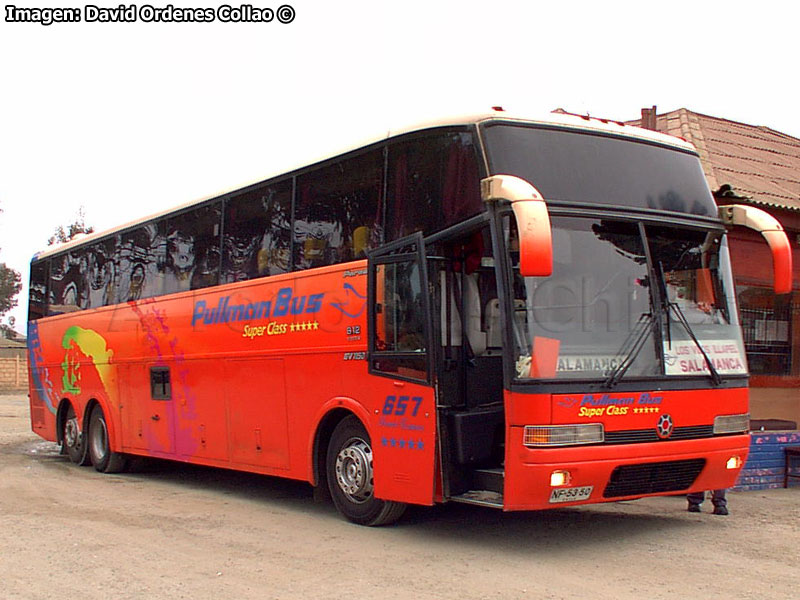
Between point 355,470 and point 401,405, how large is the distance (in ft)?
3.51

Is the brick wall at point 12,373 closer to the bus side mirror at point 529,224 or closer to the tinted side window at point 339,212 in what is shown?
the tinted side window at point 339,212

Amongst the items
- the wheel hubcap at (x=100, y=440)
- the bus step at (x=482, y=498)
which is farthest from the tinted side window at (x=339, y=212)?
the wheel hubcap at (x=100, y=440)

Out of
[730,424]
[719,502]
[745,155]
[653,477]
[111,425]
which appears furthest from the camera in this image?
[745,155]

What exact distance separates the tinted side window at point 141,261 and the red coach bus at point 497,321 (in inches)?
103

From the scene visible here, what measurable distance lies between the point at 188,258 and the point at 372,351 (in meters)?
4.37

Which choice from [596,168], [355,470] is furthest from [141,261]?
[596,168]

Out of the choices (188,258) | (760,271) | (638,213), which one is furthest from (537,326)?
(760,271)

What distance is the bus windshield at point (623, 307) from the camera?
23.7 feet

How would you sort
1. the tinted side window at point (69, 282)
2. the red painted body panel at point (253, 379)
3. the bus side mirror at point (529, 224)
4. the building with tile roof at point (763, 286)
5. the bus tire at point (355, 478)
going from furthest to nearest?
the tinted side window at point (69, 282) < the building with tile roof at point (763, 286) < the bus tire at point (355, 478) < the red painted body panel at point (253, 379) < the bus side mirror at point (529, 224)

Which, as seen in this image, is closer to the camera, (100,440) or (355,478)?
(355,478)

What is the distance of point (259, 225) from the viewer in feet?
34.7

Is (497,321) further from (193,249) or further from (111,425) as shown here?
(111,425)

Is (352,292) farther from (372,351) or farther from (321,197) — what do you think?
(321,197)

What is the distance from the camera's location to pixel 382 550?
780cm
